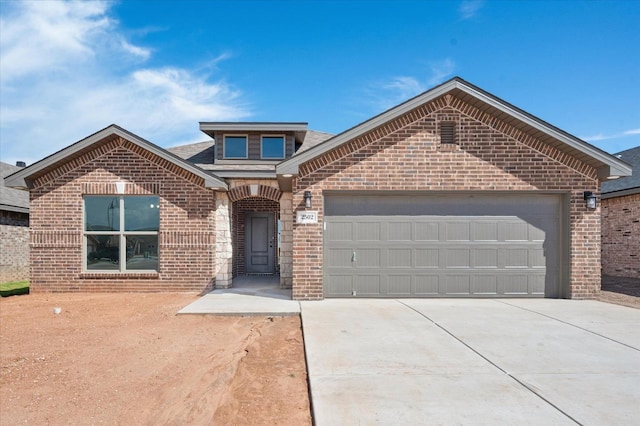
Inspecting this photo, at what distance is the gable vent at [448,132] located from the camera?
853 centimetres

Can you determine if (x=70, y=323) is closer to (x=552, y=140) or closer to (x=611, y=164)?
(x=552, y=140)

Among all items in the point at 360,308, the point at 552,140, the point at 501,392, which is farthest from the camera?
the point at 552,140

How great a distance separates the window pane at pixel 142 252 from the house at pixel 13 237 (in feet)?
22.4

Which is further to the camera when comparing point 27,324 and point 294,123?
point 294,123

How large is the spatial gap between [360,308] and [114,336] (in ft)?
15.2

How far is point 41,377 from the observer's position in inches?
172

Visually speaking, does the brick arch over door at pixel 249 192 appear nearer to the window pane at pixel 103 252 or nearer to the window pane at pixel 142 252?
the window pane at pixel 142 252

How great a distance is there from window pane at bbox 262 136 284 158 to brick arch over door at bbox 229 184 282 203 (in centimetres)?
263

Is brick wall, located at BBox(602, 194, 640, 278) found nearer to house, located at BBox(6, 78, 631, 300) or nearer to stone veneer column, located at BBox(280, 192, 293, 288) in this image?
house, located at BBox(6, 78, 631, 300)

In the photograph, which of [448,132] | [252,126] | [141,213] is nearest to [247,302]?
[141,213]

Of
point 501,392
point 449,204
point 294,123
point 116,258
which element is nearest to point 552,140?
point 449,204

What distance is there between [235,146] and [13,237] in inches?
360

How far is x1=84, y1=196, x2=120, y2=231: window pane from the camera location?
9758mm

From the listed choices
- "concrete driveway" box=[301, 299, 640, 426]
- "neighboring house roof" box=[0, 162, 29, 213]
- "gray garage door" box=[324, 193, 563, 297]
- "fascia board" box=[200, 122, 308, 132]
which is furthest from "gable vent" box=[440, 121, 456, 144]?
"neighboring house roof" box=[0, 162, 29, 213]
